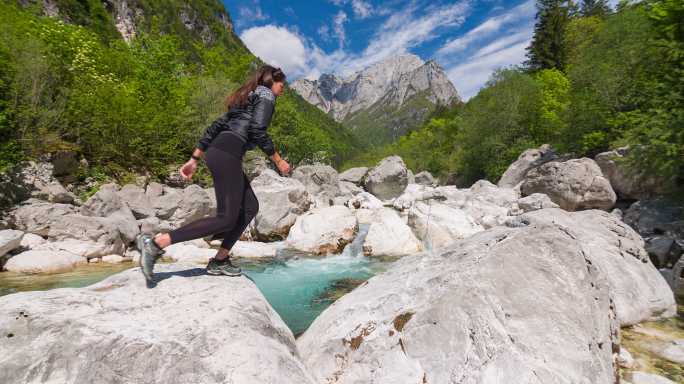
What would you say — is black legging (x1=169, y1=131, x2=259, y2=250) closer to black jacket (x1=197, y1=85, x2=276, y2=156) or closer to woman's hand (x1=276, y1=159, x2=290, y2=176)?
black jacket (x1=197, y1=85, x2=276, y2=156)

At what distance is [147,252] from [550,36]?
56.0 meters

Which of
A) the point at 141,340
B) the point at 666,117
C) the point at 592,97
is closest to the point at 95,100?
the point at 141,340

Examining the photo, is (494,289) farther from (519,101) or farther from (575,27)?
(575,27)

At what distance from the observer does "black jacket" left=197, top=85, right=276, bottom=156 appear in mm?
3553

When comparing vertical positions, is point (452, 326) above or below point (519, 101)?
below

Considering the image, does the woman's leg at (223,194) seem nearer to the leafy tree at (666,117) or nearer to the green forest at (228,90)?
the leafy tree at (666,117)

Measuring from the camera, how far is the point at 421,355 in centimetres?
313

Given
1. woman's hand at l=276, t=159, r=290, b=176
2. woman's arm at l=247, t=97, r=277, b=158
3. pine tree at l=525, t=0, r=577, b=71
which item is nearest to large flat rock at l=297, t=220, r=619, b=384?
woman's hand at l=276, t=159, r=290, b=176

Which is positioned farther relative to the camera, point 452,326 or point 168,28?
point 168,28

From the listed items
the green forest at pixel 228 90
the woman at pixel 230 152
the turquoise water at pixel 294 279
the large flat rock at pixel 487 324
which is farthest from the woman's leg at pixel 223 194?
the green forest at pixel 228 90

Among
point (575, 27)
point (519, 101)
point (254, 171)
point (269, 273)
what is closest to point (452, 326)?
point (269, 273)

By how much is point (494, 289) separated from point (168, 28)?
94864 mm

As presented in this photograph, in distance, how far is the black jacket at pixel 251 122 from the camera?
11.7ft

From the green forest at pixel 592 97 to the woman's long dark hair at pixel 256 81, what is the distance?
38.4 feet
